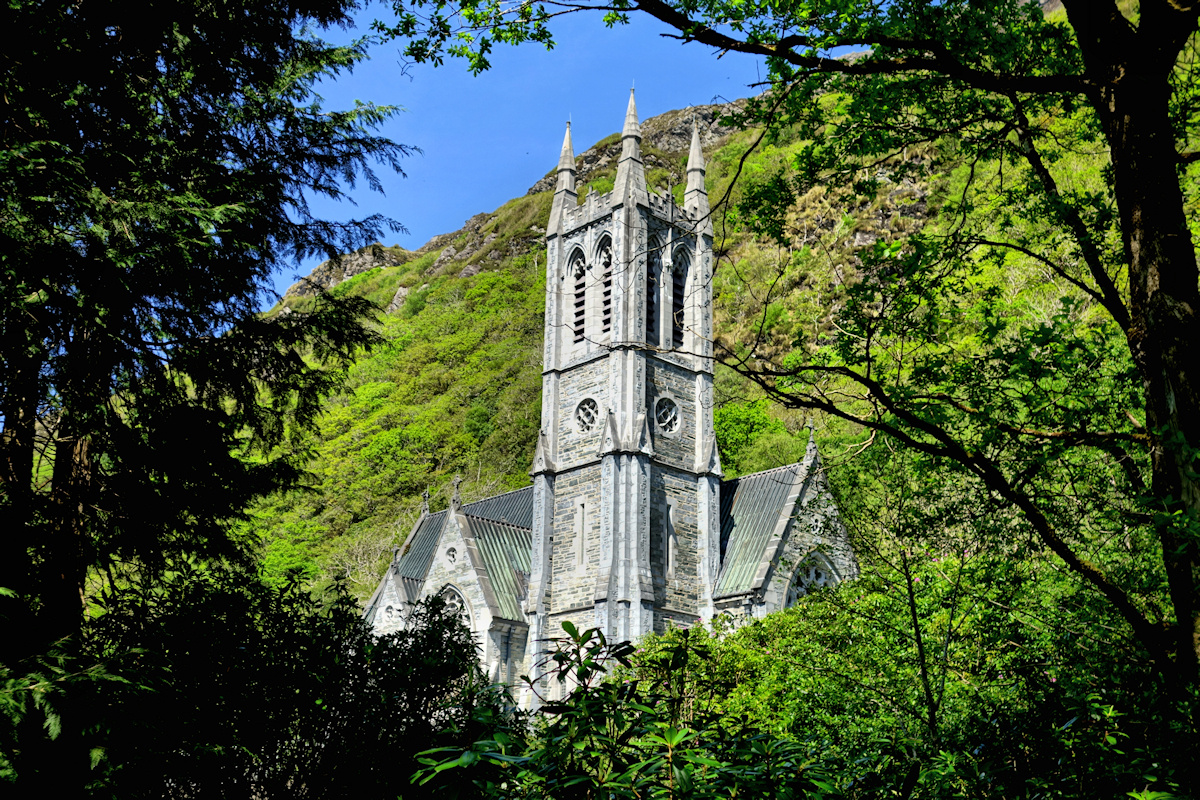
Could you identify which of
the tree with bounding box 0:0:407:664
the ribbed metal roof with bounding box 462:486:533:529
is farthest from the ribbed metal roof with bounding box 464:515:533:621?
the tree with bounding box 0:0:407:664

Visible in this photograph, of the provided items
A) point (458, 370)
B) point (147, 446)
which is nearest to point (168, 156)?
point (147, 446)

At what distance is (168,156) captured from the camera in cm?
907

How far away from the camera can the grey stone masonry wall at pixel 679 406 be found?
29.3 m

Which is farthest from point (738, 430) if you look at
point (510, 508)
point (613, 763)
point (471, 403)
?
point (613, 763)

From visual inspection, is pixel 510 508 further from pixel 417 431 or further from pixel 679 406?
pixel 417 431

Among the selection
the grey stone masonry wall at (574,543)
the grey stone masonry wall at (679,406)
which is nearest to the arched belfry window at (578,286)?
the grey stone masonry wall at (679,406)

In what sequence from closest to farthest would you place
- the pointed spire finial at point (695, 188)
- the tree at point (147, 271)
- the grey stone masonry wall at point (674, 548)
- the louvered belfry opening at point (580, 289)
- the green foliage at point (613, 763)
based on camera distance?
the green foliage at point (613, 763), the tree at point (147, 271), the grey stone masonry wall at point (674, 548), the louvered belfry opening at point (580, 289), the pointed spire finial at point (695, 188)

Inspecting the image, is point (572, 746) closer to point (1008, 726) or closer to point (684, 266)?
point (1008, 726)

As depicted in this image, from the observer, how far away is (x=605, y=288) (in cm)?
3122

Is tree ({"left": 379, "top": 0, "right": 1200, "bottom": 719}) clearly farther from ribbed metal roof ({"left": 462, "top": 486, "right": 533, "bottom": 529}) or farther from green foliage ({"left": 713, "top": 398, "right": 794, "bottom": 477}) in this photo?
green foliage ({"left": 713, "top": 398, "right": 794, "bottom": 477})

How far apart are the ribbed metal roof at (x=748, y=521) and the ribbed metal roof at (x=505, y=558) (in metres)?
7.19

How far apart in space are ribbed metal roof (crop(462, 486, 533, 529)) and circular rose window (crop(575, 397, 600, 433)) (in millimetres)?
7643

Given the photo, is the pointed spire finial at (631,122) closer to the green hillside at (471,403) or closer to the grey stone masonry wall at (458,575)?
the green hillside at (471,403)

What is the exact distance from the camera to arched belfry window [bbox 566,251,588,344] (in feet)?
105
